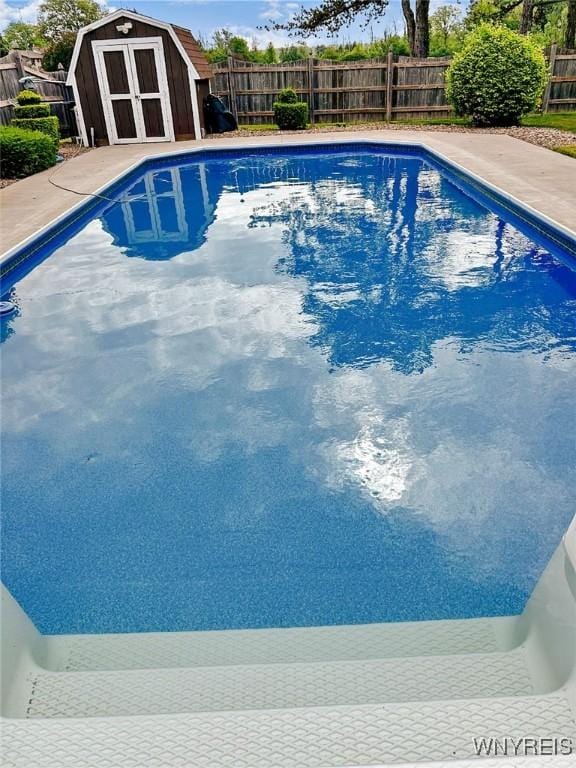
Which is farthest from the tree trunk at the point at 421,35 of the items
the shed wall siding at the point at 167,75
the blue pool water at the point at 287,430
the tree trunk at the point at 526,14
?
the blue pool water at the point at 287,430

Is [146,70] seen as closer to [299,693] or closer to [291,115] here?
[291,115]

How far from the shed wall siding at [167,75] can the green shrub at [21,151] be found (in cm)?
321

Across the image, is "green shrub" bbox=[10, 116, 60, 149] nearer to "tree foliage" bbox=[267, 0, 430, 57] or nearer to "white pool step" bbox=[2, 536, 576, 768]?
"white pool step" bbox=[2, 536, 576, 768]

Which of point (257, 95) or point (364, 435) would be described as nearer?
point (364, 435)

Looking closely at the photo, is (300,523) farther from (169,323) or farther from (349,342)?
(169,323)

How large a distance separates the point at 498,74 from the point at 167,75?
7.52m

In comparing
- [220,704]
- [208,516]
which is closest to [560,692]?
[220,704]

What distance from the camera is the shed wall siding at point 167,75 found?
40.0 ft

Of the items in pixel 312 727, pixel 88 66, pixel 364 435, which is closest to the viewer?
pixel 312 727

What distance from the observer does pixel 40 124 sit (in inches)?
426

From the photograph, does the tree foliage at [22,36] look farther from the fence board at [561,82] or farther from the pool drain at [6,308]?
the pool drain at [6,308]

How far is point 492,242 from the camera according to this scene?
651 centimetres

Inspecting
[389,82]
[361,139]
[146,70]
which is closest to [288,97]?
[389,82]

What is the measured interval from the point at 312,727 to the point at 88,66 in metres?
14.6
